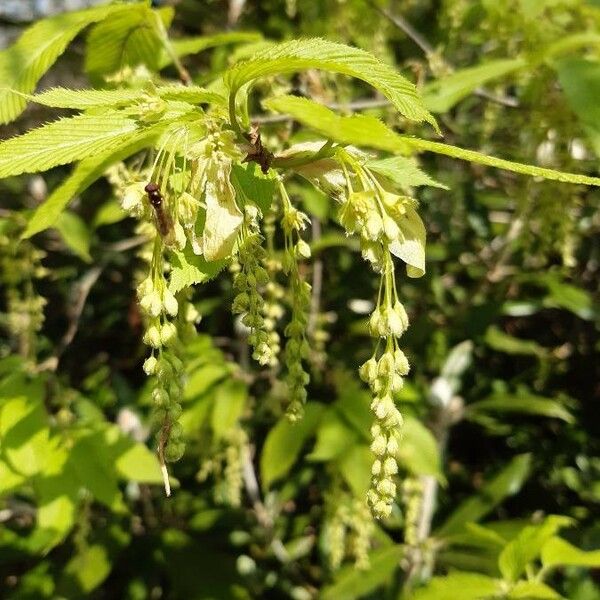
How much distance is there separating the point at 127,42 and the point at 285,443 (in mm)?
1080

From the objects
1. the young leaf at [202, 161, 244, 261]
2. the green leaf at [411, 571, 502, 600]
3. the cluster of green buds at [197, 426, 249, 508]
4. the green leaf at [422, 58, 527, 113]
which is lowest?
the cluster of green buds at [197, 426, 249, 508]

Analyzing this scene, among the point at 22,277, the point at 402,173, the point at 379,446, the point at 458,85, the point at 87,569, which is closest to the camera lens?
the point at 379,446

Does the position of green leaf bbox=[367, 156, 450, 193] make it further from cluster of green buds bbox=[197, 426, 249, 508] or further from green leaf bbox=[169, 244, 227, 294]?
cluster of green buds bbox=[197, 426, 249, 508]

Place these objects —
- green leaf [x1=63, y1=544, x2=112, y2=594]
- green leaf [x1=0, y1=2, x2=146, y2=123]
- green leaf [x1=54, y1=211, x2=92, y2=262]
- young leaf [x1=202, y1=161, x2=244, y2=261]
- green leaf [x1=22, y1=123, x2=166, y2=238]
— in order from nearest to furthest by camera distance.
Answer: young leaf [x1=202, y1=161, x2=244, y2=261]
green leaf [x1=22, y1=123, x2=166, y2=238]
green leaf [x1=0, y1=2, x2=146, y2=123]
green leaf [x1=54, y1=211, x2=92, y2=262]
green leaf [x1=63, y1=544, x2=112, y2=594]

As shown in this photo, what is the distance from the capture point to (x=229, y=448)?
224cm

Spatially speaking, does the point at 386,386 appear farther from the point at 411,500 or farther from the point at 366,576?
the point at 366,576

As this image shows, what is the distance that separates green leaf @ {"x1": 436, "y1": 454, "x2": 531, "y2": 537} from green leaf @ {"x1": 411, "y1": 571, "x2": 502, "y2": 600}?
2.44 ft

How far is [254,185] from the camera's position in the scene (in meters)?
0.98

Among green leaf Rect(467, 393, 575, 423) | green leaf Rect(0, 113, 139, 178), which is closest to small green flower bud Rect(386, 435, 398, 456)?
green leaf Rect(0, 113, 139, 178)

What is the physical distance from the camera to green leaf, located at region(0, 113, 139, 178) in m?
0.85

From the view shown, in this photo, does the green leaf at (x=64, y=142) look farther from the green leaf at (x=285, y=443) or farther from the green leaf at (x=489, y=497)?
the green leaf at (x=489, y=497)

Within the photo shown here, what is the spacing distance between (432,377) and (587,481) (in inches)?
25.3

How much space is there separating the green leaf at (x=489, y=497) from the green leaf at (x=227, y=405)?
0.80 meters

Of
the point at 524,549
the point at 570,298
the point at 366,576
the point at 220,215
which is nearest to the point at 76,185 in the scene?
the point at 220,215
